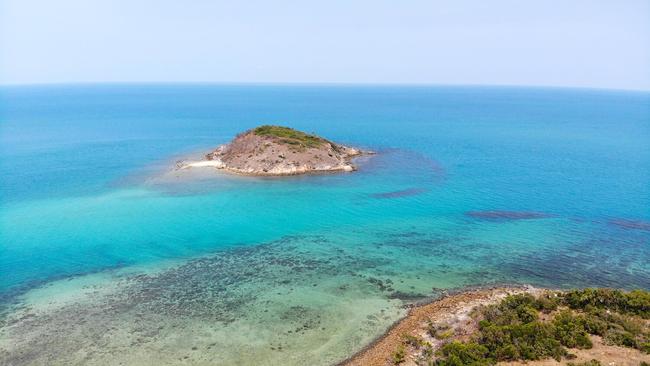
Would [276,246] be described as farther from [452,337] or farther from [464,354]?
[464,354]

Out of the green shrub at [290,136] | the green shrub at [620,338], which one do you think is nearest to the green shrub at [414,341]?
the green shrub at [620,338]

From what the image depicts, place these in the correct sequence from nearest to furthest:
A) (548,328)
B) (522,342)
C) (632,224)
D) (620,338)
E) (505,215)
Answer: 1. (620,338)
2. (522,342)
3. (548,328)
4. (632,224)
5. (505,215)

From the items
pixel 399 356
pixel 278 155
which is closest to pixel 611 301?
pixel 399 356

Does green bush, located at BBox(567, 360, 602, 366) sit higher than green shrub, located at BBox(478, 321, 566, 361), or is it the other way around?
green bush, located at BBox(567, 360, 602, 366)

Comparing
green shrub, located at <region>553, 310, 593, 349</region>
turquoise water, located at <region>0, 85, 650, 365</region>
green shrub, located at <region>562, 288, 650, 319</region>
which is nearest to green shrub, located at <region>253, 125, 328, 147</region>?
turquoise water, located at <region>0, 85, 650, 365</region>

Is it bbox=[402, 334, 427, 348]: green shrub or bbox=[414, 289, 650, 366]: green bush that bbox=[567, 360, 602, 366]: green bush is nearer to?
bbox=[414, 289, 650, 366]: green bush

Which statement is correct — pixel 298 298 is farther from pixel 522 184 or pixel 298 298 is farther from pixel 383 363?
pixel 522 184
